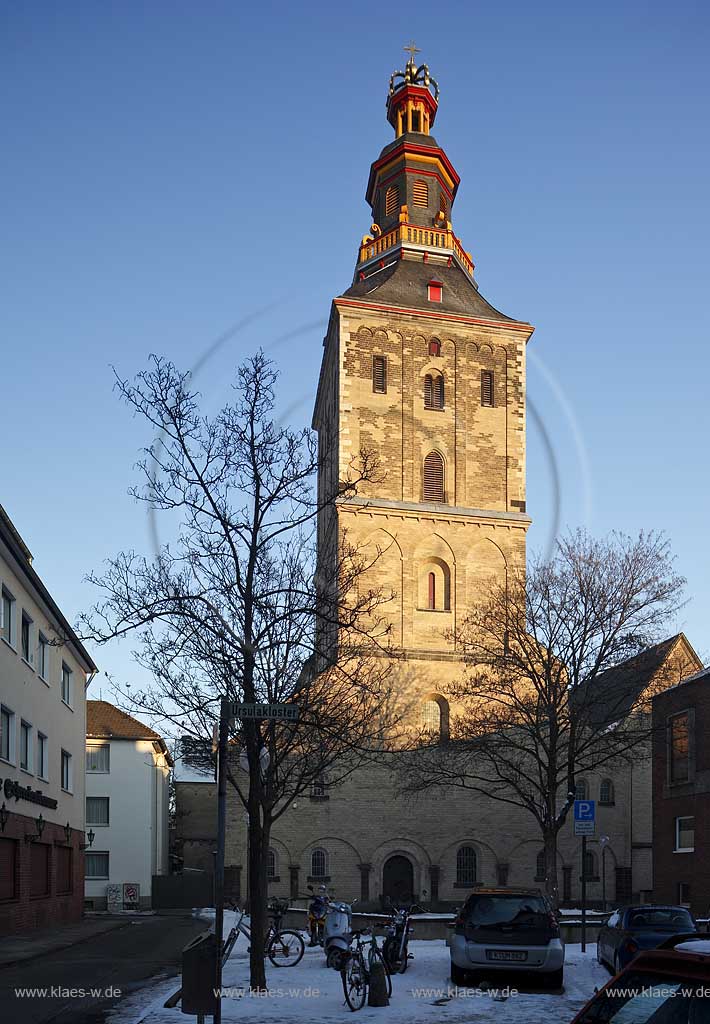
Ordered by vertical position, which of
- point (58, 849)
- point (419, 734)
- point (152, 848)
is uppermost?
point (419, 734)

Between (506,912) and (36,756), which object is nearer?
(506,912)

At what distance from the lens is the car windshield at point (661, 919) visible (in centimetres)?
1565

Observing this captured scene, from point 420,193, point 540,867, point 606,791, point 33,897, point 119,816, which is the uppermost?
point 420,193

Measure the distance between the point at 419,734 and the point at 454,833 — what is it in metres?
5.40

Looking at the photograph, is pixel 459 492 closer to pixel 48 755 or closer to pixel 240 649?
pixel 48 755

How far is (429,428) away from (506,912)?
3625 centimetres

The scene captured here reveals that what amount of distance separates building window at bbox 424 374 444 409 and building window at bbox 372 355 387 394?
196cm

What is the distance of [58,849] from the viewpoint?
34.0 m

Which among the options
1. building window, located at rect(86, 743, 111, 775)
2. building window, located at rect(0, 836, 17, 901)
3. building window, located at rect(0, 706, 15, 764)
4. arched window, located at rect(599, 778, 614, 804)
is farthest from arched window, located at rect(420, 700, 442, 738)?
building window, located at rect(0, 706, 15, 764)

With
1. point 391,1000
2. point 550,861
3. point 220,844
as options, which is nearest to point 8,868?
point 391,1000

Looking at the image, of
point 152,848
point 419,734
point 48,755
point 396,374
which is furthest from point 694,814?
point 152,848

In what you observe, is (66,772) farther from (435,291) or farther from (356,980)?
(435,291)

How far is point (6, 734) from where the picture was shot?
2658 centimetres

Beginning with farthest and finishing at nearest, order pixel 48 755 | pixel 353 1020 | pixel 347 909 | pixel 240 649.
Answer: pixel 48 755, pixel 347 909, pixel 240 649, pixel 353 1020
